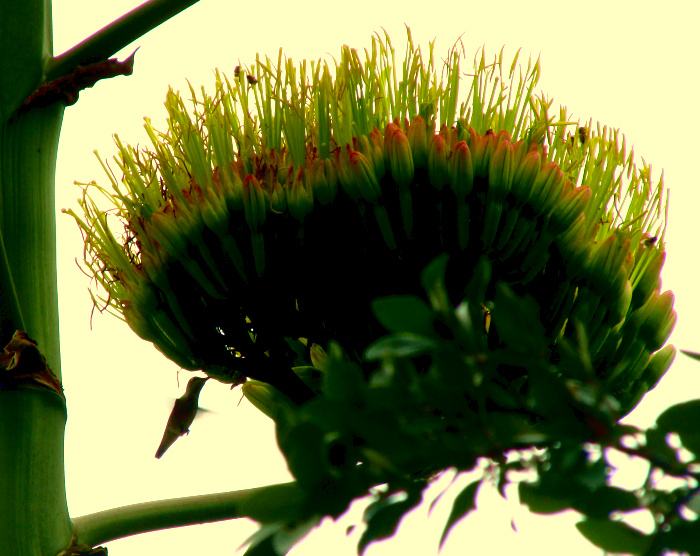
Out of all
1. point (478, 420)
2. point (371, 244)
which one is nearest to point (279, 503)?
point (478, 420)

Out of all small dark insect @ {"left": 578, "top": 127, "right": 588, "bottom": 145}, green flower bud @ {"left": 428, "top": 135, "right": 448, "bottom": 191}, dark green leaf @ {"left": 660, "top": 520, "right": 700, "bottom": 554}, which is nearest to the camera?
dark green leaf @ {"left": 660, "top": 520, "right": 700, "bottom": 554}

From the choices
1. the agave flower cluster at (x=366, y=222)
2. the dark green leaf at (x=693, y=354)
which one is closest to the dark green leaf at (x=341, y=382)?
the dark green leaf at (x=693, y=354)

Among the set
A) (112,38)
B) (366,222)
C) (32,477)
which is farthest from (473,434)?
(112,38)

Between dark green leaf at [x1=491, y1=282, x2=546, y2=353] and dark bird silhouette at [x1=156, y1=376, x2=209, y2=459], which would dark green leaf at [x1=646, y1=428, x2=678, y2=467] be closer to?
dark green leaf at [x1=491, y1=282, x2=546, y2=353]

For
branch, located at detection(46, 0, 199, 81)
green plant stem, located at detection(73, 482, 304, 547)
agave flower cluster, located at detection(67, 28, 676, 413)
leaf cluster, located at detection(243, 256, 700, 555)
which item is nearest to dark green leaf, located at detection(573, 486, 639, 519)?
leaf cluster, located at detection(243, 256, 700, 555)

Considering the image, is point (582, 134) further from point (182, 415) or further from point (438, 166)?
point (182, 415)
